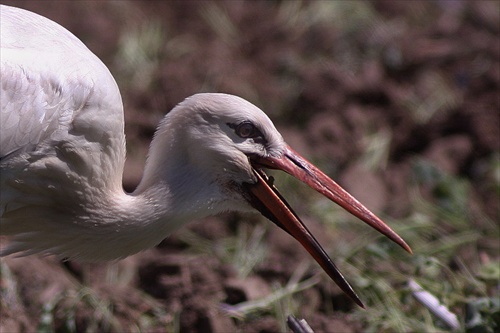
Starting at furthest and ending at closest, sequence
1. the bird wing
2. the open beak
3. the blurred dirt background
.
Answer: the blurred dirt background, the open beak, the bird wing

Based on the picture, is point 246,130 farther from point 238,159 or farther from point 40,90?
point 40,90

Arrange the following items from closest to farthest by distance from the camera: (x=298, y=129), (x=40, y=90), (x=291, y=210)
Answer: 1. (x=40, y=90)
2. (x=291, y=210)
3. (x=298, y=129)

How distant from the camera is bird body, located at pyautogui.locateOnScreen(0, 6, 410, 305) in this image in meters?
4.15

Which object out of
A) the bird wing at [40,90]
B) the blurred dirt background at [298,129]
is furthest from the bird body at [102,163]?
the blurred dirt background at [298,129]

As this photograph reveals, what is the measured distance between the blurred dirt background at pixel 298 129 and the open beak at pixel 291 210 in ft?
2.79

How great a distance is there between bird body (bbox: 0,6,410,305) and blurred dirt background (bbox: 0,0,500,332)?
0.89 meters

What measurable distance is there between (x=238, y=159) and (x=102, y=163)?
566mm

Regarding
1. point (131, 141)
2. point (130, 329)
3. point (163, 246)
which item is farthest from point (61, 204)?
point (131, 141)

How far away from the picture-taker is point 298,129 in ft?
24.5

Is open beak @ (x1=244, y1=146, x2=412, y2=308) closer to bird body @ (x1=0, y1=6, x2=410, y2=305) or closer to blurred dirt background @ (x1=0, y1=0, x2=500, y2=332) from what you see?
bird body @ (x1=0, y1=6, x2=410, y2=305)

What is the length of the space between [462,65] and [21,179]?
4420mm

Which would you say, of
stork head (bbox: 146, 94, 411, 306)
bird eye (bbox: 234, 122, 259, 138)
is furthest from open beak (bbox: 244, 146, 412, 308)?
bird eye (bbox: 234, 122, 259, 138)

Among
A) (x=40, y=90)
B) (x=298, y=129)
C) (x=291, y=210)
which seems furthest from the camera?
(x=298, y=129)

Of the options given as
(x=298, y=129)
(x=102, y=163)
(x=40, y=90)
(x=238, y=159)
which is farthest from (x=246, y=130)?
(x=298, y=129)
